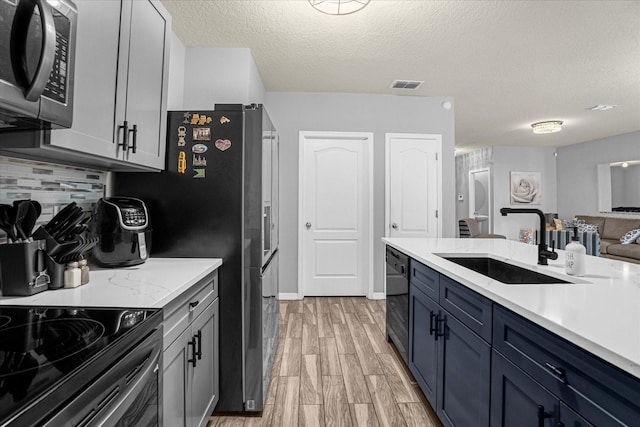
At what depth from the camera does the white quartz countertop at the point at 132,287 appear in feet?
3.89

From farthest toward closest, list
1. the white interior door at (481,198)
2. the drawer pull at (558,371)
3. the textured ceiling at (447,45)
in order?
the white interior door at (481,198) < the textured ceiling at (447,45) < the drawer pull at (558,371)

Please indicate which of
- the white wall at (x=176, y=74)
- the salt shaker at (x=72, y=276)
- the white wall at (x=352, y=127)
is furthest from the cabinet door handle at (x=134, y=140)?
the white wall at (x=352, y=127)

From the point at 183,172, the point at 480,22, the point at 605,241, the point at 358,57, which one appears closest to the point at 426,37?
the point at 480,22

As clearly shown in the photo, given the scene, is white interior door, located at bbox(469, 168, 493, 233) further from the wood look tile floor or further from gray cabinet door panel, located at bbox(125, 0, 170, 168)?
gray cabinet door panel, located at bbox(125, 0, 170, 168)

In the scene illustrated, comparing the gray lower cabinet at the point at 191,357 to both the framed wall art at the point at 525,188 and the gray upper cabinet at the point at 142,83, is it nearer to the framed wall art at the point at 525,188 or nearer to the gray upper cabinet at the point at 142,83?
the gray upper cabinet at the point at 142,83

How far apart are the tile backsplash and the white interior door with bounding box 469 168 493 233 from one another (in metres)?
8.57

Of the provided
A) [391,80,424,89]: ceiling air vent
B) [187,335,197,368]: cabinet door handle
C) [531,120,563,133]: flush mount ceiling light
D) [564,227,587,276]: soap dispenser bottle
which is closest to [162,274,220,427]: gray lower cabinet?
[187,335,197,368]: cabinet door handle

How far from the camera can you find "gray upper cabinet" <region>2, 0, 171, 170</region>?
3.97ft

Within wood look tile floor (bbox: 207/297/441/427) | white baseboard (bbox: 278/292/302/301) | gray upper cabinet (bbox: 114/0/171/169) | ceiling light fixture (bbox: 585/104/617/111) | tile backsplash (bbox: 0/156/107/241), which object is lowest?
wood look tile floor (bbox: 207/297/441/427)

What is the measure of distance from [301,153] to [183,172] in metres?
2.57

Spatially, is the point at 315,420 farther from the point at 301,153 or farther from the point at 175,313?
the point at 301,153

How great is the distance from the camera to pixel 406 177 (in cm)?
458

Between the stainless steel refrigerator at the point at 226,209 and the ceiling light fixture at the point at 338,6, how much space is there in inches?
39.2

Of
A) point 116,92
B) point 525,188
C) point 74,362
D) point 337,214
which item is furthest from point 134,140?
point 525,188
